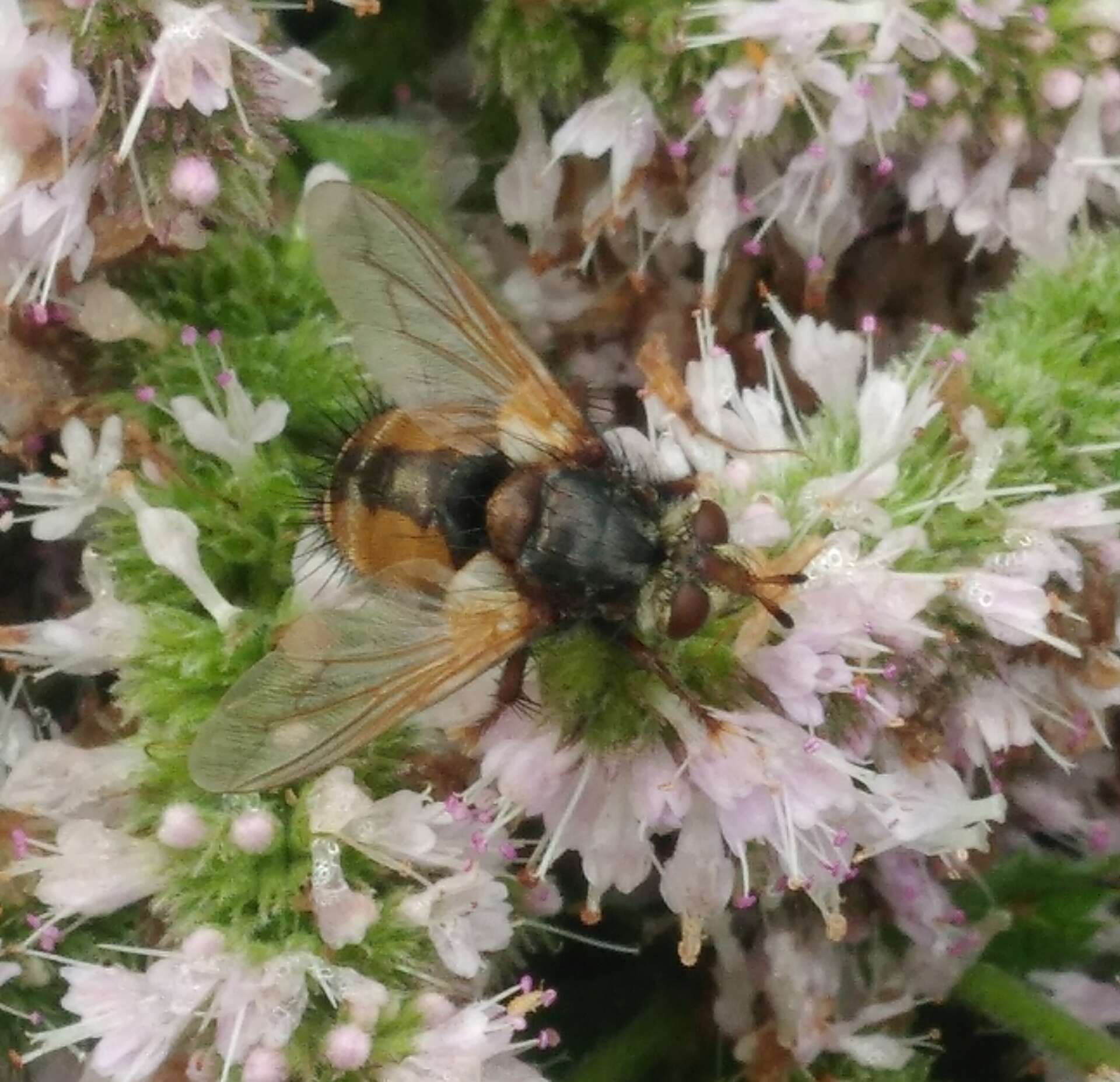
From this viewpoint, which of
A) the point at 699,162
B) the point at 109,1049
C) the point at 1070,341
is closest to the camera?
the point at 109,1049

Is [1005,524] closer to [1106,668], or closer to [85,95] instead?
[1106,668]

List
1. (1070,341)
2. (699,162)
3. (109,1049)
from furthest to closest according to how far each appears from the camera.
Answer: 1. (699,162)
2. (1070,341)
3. (109,1049)

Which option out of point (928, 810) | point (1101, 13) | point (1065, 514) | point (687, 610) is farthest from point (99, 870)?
point (1101, 13)

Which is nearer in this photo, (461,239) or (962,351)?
(962,351)

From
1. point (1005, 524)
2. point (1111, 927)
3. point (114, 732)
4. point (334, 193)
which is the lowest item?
point (1111, 927)

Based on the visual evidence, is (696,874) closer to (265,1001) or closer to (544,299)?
(265,1001)

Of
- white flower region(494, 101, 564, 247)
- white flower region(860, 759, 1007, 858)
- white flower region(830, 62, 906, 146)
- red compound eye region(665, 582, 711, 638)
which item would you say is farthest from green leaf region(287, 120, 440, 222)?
white flower region(860, 759, 1007, 858)

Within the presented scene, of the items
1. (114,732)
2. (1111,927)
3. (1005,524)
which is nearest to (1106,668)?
(1005,524)
